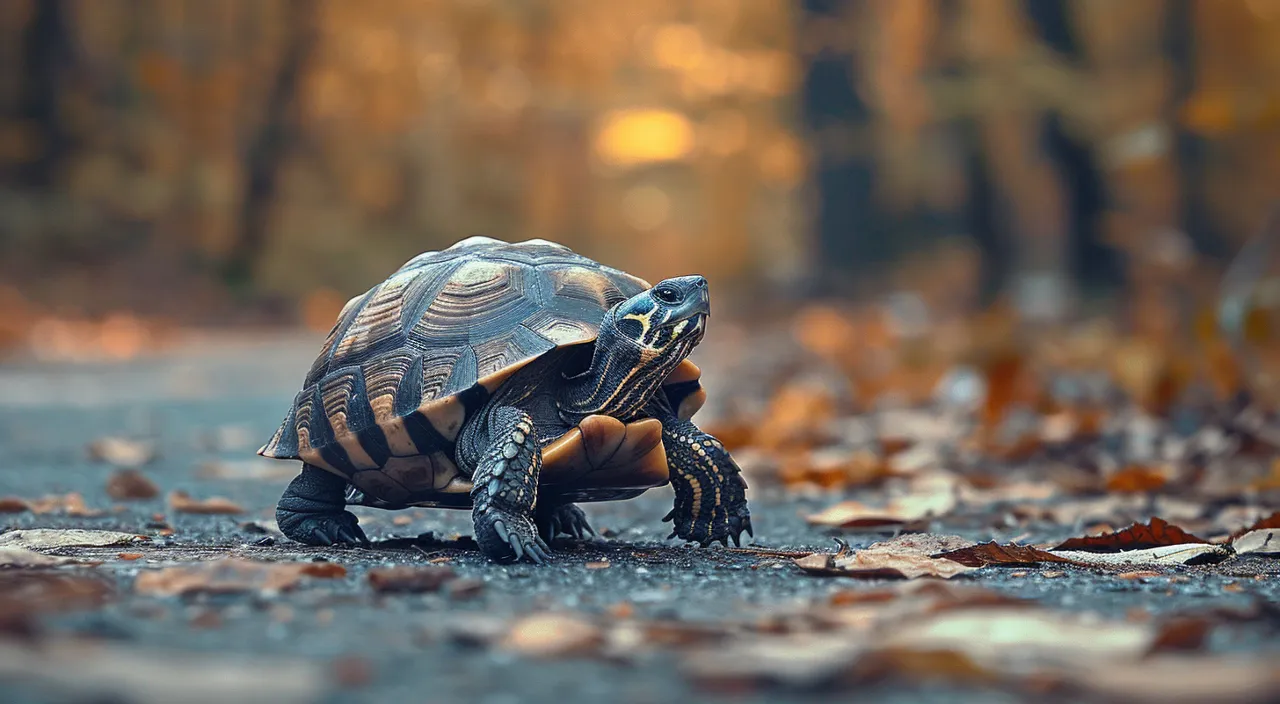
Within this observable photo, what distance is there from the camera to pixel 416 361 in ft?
9.61

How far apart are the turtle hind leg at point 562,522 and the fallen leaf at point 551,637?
1457mm

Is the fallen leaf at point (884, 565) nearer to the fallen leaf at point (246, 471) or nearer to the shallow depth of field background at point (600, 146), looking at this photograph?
the fallen leaf at point (246, 471)

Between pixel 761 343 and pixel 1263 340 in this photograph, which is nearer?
pixel 1263 340

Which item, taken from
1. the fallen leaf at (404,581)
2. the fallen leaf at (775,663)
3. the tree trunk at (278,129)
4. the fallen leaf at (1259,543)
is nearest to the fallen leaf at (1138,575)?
the fallen leaf at (1259,543)

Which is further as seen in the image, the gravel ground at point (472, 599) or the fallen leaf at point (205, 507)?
the fallen leaf at point (205, 507)

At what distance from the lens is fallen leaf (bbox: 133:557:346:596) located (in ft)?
6.64

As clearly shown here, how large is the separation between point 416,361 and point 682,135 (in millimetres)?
42555

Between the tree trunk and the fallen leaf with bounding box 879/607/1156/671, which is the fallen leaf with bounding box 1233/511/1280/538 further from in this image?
the tree trunk

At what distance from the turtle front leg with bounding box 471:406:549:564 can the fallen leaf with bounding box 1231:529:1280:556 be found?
1.59m

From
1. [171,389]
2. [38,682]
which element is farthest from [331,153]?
[38,682]

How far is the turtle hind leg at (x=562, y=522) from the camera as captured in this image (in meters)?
3.22

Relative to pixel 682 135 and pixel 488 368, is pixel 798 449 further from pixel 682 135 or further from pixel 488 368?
pixel 682 135

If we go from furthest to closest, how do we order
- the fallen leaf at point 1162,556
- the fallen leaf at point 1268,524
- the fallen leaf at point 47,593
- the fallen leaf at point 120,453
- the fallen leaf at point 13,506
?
the fallen leaf at point 120,453, the fallen leaf at point 13,506, the fallen leaf at point 1268,524, the fallen leaf at point 1162,556, the fallen leaf at point 47,593

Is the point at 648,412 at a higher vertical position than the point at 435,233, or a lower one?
lower
